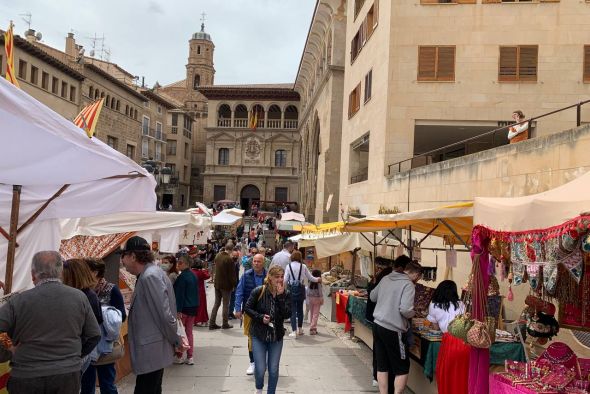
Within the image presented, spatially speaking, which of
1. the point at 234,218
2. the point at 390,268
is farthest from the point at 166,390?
the point at 234,218

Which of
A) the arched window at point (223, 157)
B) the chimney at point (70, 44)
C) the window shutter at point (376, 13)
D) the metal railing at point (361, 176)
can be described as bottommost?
the metal railing at point (361, 176)

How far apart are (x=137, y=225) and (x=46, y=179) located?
497 centimetres

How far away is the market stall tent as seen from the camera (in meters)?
3.42

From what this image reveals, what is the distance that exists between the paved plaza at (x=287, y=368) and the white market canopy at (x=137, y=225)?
2.33 meters

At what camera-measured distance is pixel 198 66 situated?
81938 mm

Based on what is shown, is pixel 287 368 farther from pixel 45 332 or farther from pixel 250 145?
pixel 250 145

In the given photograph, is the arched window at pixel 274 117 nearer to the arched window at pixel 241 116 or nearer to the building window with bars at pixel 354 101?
the arched window at pixel 241 116

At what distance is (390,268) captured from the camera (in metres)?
7.71

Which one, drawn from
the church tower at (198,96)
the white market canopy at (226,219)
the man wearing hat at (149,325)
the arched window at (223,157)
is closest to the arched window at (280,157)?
the arched window at (223,157)

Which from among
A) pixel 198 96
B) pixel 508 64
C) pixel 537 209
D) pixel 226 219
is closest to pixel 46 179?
pixel 537 209

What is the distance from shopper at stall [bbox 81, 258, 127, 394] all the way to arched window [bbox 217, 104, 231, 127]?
56.9 m

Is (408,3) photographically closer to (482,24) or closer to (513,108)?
(482,24)

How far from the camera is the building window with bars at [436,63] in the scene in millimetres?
17109

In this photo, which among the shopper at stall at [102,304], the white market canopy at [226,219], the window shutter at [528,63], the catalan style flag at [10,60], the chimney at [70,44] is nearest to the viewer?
the shopper at stall at [102,304]
